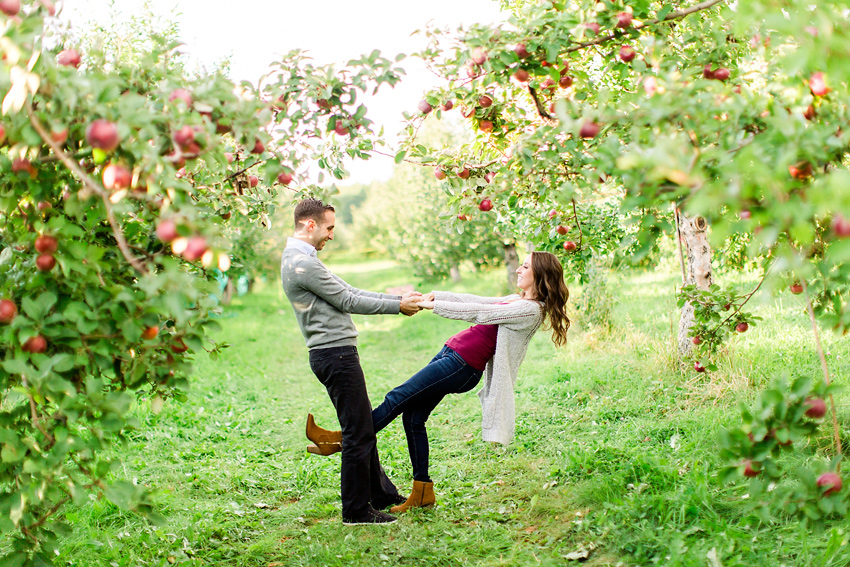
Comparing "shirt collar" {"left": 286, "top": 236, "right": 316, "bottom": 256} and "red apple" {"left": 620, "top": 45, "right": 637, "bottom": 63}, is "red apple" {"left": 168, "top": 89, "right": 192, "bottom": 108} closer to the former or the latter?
"shirt collar" {"left": 286, "top": 236, "right": 316, "bottom": 256}

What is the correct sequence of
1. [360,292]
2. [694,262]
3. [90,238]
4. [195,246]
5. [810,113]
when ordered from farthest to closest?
[694,262] < [360,292] < [90,238] < [810,113] < [195,246]

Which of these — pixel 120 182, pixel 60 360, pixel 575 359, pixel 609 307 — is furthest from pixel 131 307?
pixel 609 307

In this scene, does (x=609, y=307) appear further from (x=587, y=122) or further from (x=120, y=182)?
(x=120, y=182)

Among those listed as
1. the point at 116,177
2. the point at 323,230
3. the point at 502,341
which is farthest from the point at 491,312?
the point at 116,177


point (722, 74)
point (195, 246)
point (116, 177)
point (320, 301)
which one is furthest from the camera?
point (320, 301)

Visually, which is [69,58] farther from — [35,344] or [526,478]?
[526,478]

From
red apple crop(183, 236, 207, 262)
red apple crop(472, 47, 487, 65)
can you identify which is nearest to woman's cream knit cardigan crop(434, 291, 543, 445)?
red apple crop(472, 47, 487, 65)

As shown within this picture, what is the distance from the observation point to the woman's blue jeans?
3990 mm

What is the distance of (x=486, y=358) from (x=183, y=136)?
8.18ft

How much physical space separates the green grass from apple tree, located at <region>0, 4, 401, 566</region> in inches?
22.2

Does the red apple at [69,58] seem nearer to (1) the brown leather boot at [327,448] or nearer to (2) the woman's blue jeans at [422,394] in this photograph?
(2) the woman's blue jeans at [422,394]

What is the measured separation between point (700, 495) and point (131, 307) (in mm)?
3021

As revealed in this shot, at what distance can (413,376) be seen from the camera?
A: 3.99m

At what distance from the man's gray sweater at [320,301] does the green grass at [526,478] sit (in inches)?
48.1
